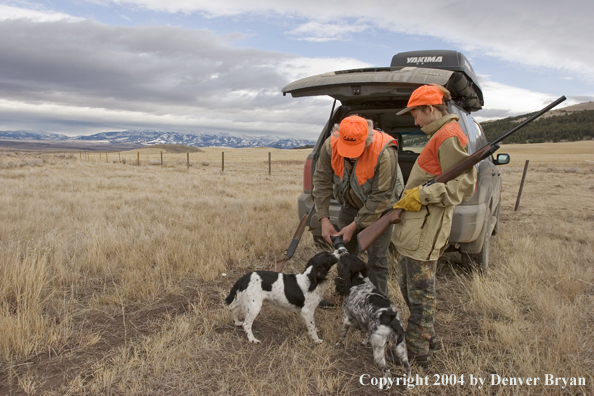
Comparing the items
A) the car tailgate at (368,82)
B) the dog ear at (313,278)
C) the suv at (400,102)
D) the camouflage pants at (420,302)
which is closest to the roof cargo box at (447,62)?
the suv at (400,102)

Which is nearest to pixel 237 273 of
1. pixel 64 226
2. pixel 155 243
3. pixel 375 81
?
pixel 155 243

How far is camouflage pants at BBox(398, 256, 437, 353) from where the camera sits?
2779 mm

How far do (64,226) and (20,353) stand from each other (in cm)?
416

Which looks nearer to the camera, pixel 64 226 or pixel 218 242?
pixel 218 242

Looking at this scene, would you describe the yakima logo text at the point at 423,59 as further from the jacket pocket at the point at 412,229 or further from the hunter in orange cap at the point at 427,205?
the jacket pocket at the point at 412,229

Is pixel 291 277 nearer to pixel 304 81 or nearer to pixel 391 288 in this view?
pixel 391 288

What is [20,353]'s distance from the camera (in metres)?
2.81

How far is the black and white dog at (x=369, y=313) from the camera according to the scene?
104 inches

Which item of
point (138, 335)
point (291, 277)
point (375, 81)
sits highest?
point (375, 81)

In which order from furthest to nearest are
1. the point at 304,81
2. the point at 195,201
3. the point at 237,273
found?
1. the point at 195,201
2. the point at 237,273
3. the point at 304,81

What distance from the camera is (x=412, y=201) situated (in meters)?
2.65

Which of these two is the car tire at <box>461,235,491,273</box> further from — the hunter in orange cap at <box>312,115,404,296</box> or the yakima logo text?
the yakima logo text

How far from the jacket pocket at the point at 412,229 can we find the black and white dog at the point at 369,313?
465mm

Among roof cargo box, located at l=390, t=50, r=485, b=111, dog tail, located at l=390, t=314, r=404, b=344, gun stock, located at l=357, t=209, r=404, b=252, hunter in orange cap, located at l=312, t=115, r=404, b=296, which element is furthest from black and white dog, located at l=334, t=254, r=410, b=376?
roof cargo box, located at l=390, t=50, r=485, b=111
